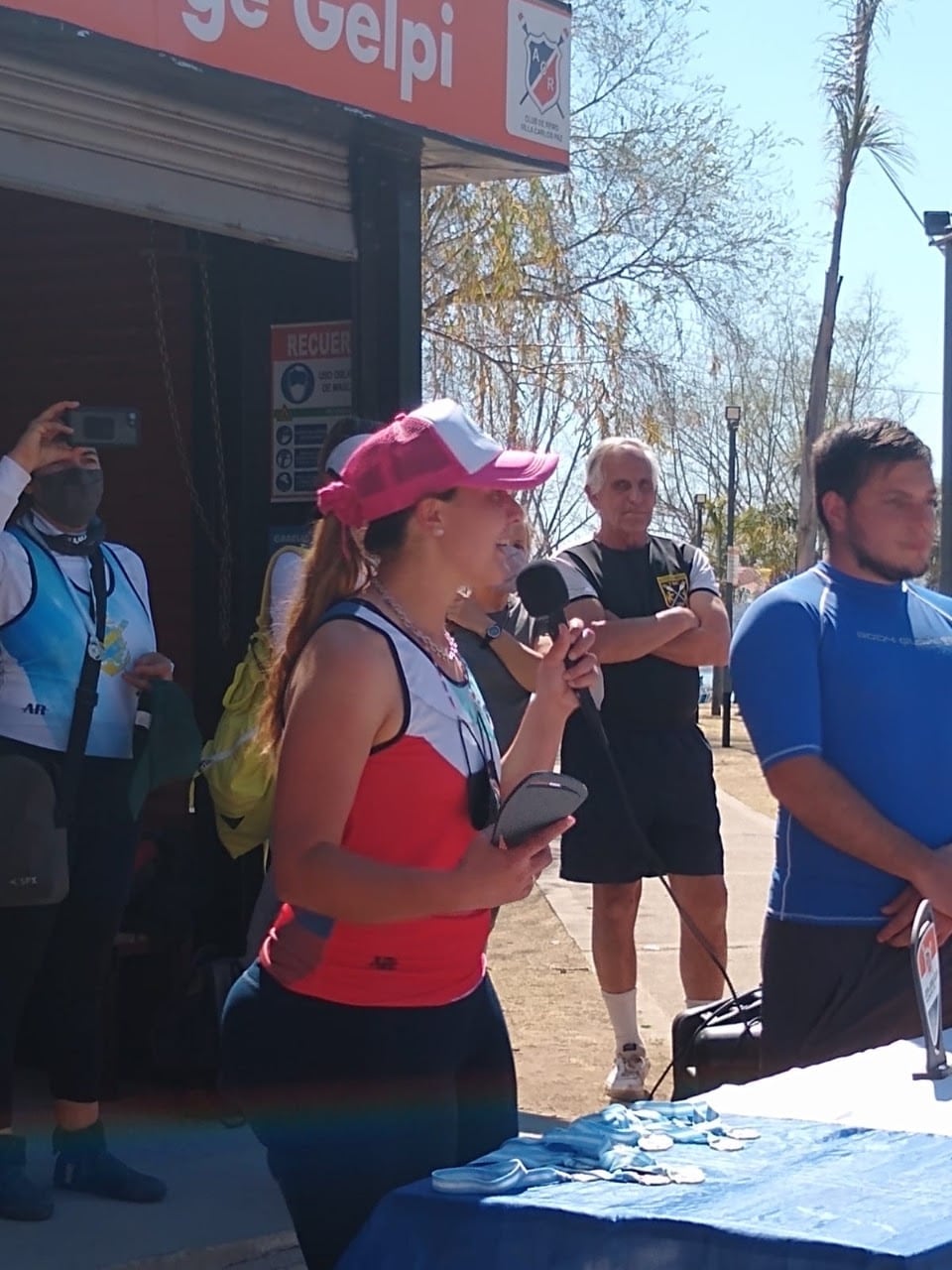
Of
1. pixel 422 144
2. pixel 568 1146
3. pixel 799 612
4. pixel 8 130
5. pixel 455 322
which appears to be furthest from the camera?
pixel 455 322

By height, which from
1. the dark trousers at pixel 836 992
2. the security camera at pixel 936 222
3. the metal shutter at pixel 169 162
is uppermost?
the security camera at pixel 936 222

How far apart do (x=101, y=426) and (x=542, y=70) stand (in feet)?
5.65

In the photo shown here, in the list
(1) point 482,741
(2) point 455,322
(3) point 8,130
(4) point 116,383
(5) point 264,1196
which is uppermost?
(2) point 455,322

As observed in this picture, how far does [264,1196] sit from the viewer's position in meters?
4.75

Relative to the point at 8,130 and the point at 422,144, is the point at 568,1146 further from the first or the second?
the point at 422,144

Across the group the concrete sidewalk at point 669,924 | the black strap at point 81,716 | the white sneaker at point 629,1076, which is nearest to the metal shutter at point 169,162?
the black strap at point 81,716

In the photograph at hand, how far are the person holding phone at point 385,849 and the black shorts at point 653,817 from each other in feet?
10.3

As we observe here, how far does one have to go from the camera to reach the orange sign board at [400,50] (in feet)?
14.5

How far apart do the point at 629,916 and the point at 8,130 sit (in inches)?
126

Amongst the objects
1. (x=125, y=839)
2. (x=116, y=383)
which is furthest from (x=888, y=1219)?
(x=116, y=383)

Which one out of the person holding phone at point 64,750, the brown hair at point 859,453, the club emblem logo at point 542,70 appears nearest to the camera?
the brown hair at point 859,453

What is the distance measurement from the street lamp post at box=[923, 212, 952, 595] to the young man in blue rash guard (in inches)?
307

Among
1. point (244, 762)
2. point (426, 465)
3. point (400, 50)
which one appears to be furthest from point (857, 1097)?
point (400, 50)

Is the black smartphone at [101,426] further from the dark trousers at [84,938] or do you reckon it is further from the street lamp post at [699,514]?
the street lamp post at [699,514]
